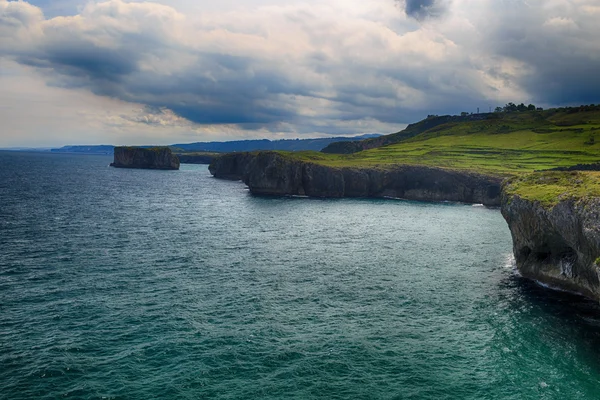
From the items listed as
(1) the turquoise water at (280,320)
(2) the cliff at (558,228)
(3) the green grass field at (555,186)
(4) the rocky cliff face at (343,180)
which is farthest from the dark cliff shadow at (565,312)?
(4) the rocky cliff face at (343,180)

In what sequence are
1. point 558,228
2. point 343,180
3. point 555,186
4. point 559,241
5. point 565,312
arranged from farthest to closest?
point 343,180
point 555,186
point 559,241
point 558,228
point 565,312

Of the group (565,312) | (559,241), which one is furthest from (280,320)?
(559,241)

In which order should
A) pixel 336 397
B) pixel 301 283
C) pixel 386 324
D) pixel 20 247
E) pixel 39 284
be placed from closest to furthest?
pixel 336 397, pixel 386 324, pixel 39 284, pixel 301 283, pixel 20 247

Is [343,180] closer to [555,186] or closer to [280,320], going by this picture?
[555,186]

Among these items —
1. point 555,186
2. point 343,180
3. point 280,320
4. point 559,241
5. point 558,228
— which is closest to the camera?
point 280,320

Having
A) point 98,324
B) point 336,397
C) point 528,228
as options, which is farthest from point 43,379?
point 528,228

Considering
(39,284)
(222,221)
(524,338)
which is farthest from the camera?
(222,221)

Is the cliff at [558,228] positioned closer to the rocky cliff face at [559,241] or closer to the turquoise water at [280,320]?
the rocky cliff face at [559,241]

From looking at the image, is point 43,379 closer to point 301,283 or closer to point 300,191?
point 301,283
